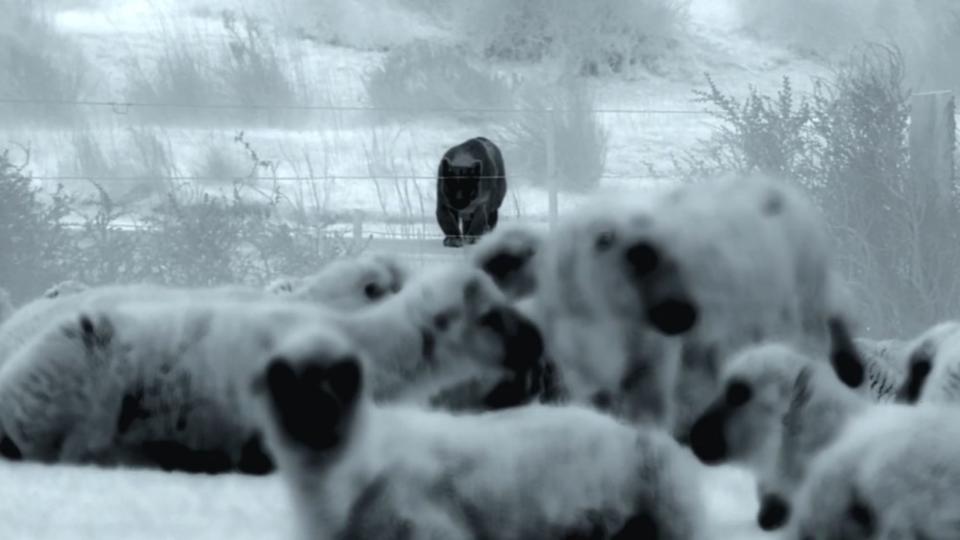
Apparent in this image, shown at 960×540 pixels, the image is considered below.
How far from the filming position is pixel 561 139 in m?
6.39

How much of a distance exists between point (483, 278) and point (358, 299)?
319mm

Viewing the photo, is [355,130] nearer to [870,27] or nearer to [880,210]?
Result: [870,27]

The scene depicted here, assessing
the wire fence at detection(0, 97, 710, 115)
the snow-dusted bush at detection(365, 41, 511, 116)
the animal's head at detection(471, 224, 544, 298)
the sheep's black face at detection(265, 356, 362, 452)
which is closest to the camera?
the sheep's black face at detection(265, 356, 362, 452)

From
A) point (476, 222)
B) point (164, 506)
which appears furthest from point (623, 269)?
point (476, 222)

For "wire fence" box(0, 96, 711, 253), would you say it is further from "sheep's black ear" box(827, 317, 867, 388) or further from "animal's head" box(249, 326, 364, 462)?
"animal's head" box(249, 326, 364, 462)

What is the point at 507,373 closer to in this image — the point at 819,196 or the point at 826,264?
the point at 826,264

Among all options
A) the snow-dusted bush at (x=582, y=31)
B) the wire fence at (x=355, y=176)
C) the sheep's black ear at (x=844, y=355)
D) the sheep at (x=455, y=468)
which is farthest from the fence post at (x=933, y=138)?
the snow-dusted bush at (x=582, y=31)

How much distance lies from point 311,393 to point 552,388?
37cm

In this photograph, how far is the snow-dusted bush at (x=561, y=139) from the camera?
5.88 m

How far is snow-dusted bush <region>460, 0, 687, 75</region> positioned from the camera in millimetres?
9258

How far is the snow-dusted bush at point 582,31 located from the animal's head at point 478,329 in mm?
7898

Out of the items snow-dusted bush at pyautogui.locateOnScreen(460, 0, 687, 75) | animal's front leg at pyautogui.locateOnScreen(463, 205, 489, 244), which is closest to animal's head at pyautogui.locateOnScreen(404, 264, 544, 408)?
animal's front leg at pyautogui.locateOnScreen(463, 205, 489, 244)

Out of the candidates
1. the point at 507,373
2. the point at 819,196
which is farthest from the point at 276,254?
the point at 507,373

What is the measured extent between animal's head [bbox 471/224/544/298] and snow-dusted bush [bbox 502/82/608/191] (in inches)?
156
